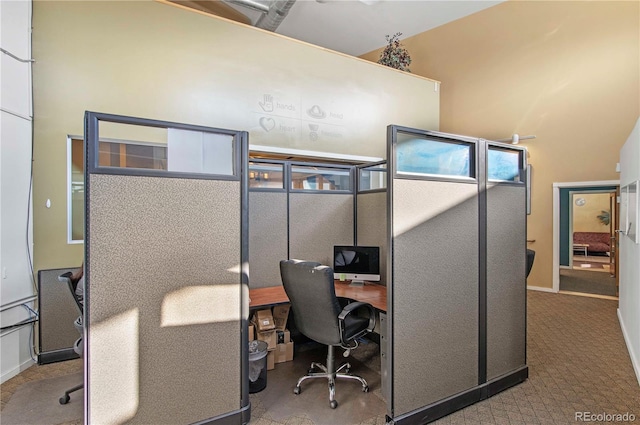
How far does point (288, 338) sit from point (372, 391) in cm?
94

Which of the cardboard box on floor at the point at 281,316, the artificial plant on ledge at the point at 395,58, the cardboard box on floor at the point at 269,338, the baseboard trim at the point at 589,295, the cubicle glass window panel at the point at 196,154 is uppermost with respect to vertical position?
the artificial plant on ledge at the point at 395,58

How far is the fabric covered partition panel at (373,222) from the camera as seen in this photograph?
3.20m

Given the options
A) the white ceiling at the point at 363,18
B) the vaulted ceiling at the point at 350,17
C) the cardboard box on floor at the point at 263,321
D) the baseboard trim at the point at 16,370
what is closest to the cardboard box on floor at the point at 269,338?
the cardboard box on floor at the point at 263,321

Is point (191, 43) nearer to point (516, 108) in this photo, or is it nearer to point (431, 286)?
point (431, 286)

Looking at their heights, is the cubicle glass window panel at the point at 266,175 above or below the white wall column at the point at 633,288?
above

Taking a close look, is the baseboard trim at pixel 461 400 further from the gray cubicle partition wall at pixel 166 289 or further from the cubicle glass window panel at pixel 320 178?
the cubicle glass window panel at pixel 320 178

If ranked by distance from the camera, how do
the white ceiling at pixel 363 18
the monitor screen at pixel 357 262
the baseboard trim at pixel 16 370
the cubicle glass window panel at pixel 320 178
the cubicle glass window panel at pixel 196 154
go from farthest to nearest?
the white ceiling at pixel 363 18
the cubicle glass window panel at pixel 320 178
the monitor screen at pixel 357 262
the baseboard trim at pixel 16 370
the cubicle glass window panel at pixel 196 154

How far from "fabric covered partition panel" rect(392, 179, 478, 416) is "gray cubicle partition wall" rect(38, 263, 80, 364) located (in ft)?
10.3

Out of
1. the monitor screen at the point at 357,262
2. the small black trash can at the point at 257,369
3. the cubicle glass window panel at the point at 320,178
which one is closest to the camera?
the small black trash can at the point at 257,369

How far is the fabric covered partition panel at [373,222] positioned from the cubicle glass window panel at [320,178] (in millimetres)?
261

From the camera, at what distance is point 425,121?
6.37m

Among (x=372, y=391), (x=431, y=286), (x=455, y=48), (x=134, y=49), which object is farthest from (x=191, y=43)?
(x=455, y=48)
